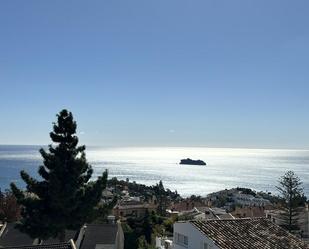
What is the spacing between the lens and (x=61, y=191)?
25109 mm

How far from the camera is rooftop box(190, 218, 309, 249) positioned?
76.0ft

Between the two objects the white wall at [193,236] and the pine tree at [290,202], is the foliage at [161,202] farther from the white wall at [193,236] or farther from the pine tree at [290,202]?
the white wall at [193,236]

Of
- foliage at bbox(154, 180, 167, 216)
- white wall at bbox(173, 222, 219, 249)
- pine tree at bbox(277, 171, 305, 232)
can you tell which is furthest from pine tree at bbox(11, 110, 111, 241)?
foliage at bbox(154, 180, 167, 216)

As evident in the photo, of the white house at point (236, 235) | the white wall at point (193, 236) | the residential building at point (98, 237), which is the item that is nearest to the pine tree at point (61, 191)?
the residential building at point (98, 237)

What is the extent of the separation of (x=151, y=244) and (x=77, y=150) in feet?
60.6

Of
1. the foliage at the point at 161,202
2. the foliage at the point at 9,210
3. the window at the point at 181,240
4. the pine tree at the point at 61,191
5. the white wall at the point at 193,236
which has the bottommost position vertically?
the foliage at the point at 161,202

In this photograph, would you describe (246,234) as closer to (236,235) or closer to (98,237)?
(236,235)

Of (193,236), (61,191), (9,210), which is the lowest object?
(9,210)

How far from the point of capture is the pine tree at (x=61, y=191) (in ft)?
82.1

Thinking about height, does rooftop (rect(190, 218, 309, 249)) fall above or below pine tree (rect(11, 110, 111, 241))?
below

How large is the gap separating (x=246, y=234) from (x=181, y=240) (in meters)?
4.71

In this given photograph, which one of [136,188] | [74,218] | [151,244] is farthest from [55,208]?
[136,188]

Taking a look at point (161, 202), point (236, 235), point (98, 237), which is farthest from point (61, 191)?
point (161, 202)

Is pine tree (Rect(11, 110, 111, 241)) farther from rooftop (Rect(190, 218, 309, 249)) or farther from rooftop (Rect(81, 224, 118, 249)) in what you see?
rooftop (Rect(190, 218, 309, 249))
